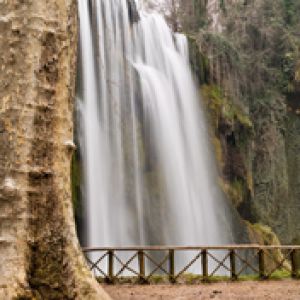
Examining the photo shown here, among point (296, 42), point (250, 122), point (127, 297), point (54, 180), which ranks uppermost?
point (296, 42)

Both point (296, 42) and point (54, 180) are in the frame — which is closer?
point (54, 180)

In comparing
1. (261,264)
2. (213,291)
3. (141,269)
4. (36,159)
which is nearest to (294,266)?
(261,264)

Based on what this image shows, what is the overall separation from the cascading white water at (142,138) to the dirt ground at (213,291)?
17.6 ft

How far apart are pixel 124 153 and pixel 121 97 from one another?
2.27 metres

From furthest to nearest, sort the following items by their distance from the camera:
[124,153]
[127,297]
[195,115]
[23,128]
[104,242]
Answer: [195,115], [124,153], [104,242], [127,297], [23,128]

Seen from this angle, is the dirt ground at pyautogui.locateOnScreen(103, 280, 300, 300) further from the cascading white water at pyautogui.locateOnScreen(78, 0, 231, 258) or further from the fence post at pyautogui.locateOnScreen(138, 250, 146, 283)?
the cascading white water at pyautogui.locateOnScreen(78, 0, 231, 258)

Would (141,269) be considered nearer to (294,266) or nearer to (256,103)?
(294,266)

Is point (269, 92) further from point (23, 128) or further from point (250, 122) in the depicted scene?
point (23, 128)

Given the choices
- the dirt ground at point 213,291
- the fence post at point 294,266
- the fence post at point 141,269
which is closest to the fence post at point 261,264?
the dirt ground at point 213,291

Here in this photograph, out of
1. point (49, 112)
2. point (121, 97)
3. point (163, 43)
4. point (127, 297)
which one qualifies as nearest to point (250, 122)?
point (163, 43)

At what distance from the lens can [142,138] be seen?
1905cm

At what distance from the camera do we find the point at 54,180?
13.7 feet

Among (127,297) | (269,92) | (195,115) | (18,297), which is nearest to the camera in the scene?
(18,297)

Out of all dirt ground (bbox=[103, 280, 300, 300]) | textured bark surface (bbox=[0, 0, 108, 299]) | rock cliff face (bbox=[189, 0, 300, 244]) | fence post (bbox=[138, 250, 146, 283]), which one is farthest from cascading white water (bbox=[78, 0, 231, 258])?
textured bark surface (bbox=[0, 0, 108, 299])
